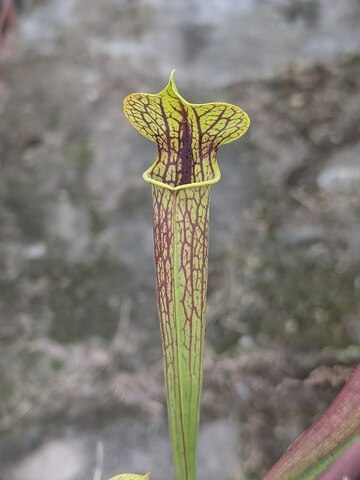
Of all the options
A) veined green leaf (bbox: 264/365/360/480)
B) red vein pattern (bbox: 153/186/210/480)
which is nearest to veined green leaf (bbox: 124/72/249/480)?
red vein pattern (bbox: 153/186/210/480)

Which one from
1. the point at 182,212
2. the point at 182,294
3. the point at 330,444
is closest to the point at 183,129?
the point at 182,212

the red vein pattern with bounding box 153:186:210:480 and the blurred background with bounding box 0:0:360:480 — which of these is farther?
the blurred background with bounding box 0:0:360:480

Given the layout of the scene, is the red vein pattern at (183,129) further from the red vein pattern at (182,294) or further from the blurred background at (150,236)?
the blurred background at (150,236)

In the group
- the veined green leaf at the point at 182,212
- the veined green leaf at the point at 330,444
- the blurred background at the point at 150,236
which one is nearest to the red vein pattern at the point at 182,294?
the veined green leaf at the point at 182,212

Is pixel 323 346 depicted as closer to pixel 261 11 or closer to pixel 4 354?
pixel 4 354

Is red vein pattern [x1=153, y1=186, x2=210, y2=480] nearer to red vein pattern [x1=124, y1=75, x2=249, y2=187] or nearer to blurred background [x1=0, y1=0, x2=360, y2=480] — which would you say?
red vein pattern [x1=124, y1=75, x2=249, y2=187]

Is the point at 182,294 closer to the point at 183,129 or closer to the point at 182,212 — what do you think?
the point at 182,212
